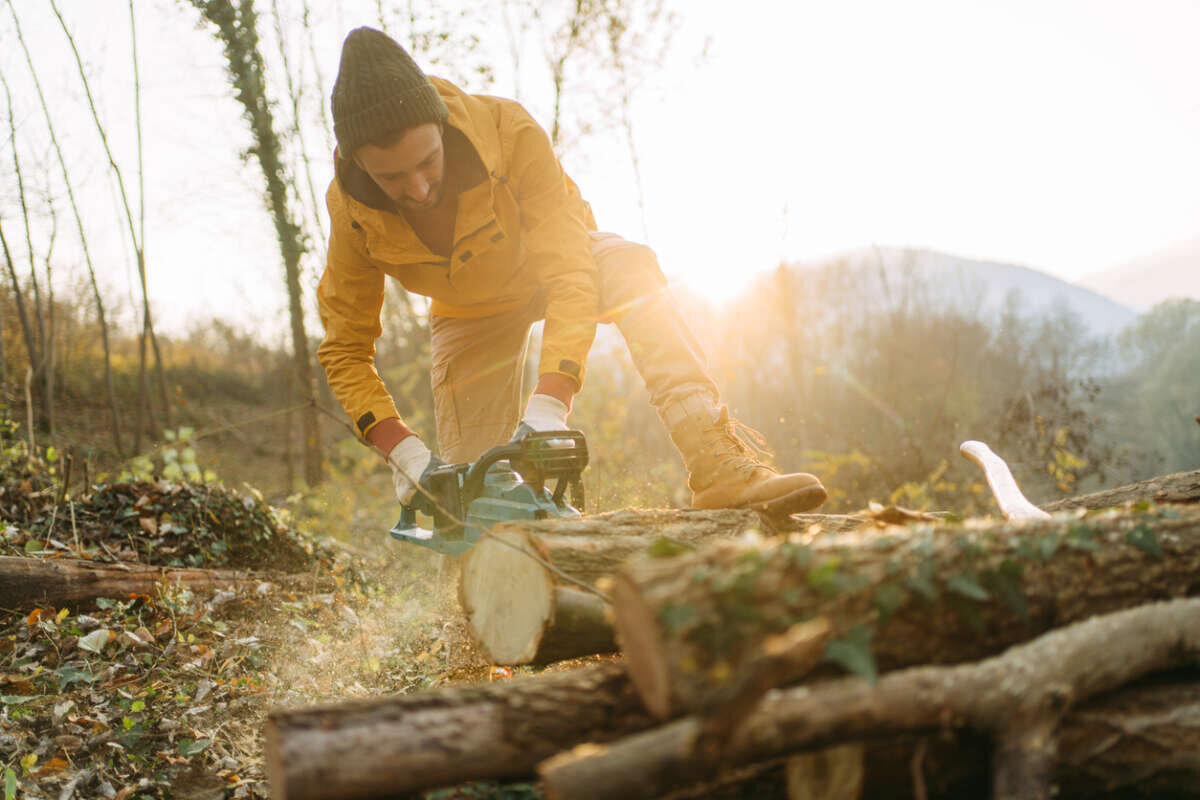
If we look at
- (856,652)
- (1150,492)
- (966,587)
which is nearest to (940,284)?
(1150,492)

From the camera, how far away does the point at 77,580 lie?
3.30m

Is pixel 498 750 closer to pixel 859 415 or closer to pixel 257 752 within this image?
pixel 257 752

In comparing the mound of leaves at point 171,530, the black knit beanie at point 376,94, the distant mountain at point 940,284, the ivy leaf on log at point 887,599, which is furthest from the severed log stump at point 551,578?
the distant mountain at point 940,284

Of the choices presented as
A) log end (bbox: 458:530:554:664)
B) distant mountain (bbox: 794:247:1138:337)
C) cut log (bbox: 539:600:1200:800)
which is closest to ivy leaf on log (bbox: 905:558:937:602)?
cut log (bbox: 539:600:1200:800)

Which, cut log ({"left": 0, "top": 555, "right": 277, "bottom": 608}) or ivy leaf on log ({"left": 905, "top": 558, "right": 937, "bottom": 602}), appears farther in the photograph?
cut log ({"left": 0, "top": 555, "right": 277, "bottom": 608})

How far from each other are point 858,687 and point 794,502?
1246mm

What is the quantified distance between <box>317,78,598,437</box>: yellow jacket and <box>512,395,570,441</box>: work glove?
15 cm

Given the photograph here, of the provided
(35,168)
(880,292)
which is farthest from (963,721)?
(880,292)

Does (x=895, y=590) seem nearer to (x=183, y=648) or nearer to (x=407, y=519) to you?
(x=407, y=519)

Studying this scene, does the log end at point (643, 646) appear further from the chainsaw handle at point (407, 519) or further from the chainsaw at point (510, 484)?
the chainsaw handle at point (407, 519)

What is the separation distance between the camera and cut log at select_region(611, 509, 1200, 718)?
1080 millimetres

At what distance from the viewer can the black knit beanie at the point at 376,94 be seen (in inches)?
104

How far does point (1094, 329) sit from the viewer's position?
19.2 meters

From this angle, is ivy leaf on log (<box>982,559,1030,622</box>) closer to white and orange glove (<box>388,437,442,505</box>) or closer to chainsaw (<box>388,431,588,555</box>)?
chainsaw (<box>388,431,588,555</box>)
